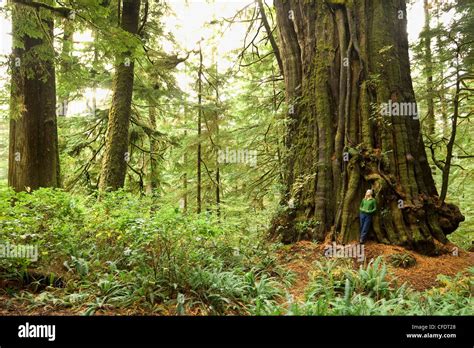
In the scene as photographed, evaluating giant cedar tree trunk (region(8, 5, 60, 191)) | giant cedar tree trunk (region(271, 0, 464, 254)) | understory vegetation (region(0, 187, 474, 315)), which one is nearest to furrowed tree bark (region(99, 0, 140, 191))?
giant cedar tree trunk (region(8, 5, 60, 191))

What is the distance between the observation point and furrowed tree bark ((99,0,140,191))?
780cm

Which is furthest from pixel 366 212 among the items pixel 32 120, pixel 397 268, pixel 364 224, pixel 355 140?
pixel 32 120

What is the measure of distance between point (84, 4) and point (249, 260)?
15.0 feet

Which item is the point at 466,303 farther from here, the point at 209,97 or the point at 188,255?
the point at 209,97

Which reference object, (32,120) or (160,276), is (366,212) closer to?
(160,276)

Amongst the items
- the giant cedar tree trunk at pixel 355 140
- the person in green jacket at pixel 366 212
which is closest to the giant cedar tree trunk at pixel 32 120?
the giant cedar tree trunk at pixel 355 140

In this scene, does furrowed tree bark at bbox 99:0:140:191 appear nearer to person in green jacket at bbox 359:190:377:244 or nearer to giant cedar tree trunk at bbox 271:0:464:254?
giant cedar tree trunk at bbox 271:0:464:254

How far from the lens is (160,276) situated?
12.2 feet

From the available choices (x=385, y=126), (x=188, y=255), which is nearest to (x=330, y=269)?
(x=188, y=255)

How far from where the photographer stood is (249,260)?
5.50 m

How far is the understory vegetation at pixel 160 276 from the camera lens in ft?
11.2

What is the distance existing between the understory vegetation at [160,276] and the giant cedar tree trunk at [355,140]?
1.10 m

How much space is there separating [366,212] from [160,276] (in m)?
3.87

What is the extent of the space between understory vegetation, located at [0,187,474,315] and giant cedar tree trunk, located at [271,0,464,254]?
1104 millimetres
